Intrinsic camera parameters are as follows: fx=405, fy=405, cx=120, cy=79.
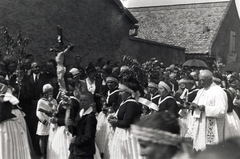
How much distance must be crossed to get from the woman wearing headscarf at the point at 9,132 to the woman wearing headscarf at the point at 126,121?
5.29 feet

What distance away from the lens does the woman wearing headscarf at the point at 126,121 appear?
21.7 ft

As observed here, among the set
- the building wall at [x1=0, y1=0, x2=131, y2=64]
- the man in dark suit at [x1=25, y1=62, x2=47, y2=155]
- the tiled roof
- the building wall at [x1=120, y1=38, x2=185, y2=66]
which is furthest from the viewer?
the tiled roof

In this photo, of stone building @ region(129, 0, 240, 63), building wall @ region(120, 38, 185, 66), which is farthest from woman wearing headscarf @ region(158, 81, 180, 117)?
stone building @ region(129, 0, 240, 63)

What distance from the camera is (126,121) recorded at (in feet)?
21.6

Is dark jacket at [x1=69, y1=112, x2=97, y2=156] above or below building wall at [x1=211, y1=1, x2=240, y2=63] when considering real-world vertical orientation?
below

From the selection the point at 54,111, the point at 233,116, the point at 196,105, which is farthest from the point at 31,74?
the point at 233,116

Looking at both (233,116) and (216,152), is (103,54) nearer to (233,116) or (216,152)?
(233,116)

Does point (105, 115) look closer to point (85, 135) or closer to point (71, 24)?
point (85, 135)

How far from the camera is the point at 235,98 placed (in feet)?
33.1

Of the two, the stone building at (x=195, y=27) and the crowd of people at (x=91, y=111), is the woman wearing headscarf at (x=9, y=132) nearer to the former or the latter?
the crowd of people at (x=91, y=111)

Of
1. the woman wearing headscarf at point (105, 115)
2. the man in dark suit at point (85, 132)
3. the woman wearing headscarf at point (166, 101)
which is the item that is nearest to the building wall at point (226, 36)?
the woman wearing headscarf at point (105, 115)

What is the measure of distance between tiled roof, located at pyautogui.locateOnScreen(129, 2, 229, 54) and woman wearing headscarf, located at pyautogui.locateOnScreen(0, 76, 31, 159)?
65.8 feet

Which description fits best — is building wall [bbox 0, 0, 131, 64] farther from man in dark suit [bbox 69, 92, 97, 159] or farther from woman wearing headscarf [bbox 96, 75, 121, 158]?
man in dark suit [bbox 69, 92, 97, 159]

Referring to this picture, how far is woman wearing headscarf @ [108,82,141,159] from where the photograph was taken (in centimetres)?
662
